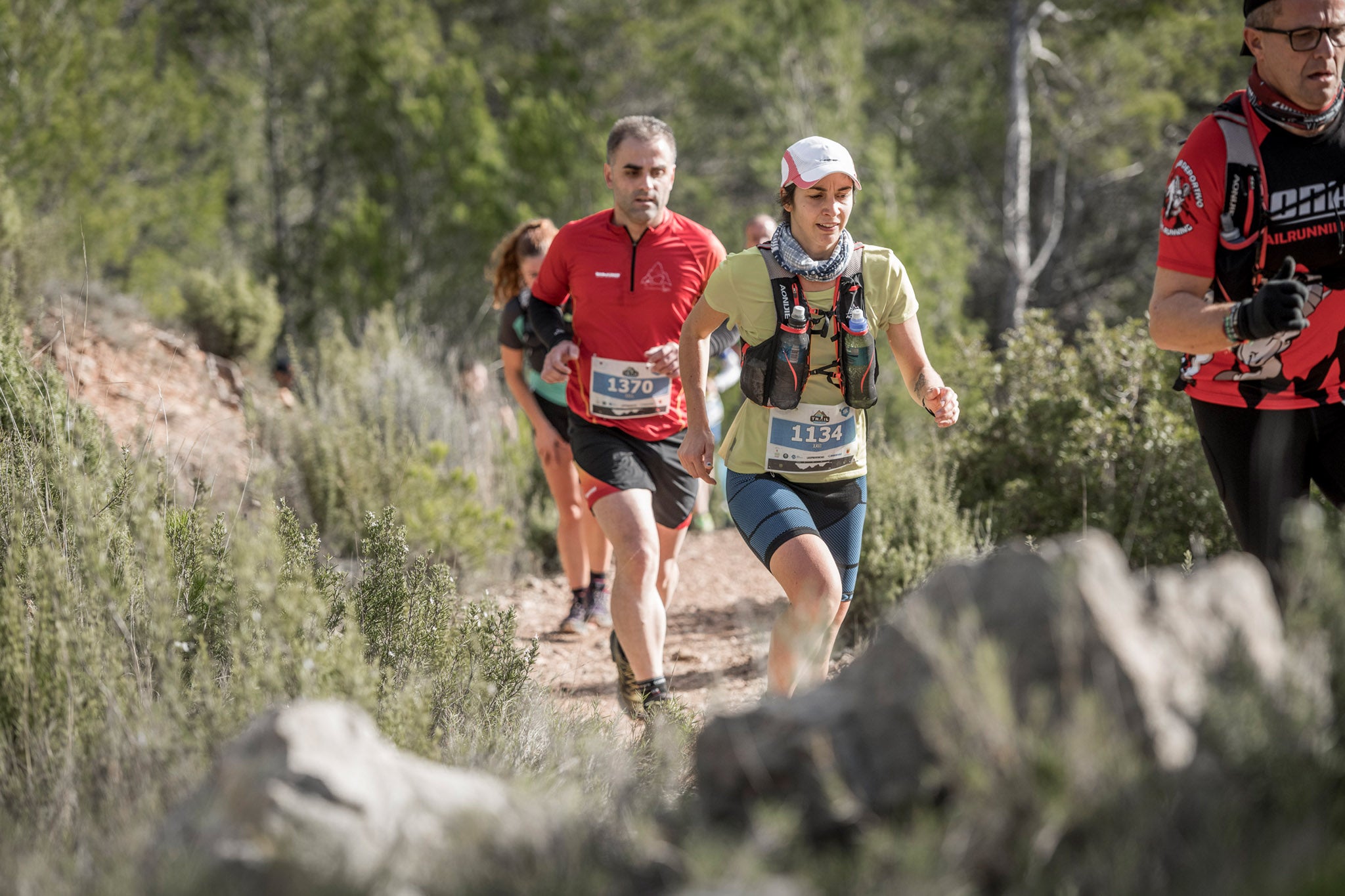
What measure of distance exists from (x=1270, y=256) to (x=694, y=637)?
3.48m

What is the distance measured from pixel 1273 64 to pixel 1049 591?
5.17ft

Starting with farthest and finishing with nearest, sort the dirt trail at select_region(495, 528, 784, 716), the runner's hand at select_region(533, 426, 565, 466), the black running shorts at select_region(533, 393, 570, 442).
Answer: the black running shorts at select_region(533, 393, 570, 442) → the runner's hand at select_region(533, 426, 565, 466) → the dirt trail at select_region(495, 528, 784, 716)

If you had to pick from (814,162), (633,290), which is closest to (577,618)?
(633,290)

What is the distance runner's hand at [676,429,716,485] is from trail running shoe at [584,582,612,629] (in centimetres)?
223

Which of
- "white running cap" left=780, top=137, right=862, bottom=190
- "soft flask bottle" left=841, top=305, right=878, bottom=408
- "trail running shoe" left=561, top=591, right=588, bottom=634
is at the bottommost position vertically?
"trail running shoe" left=561, top=591, right=588, bottom=634

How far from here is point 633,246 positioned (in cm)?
403

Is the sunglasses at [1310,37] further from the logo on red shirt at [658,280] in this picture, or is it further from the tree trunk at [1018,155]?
the tree trunk at [1018,155]

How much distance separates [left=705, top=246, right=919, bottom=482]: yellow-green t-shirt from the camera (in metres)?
3.20

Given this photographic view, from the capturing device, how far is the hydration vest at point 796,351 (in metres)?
3.14

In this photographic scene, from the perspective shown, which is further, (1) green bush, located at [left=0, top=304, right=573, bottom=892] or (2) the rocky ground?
(2) the rocky ground

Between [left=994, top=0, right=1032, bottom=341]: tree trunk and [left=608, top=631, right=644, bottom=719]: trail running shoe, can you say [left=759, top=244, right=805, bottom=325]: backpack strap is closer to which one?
[left=608, top=631, right=644, bottom=719]: trail running shoe

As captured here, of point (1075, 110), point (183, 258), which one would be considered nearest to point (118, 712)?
point (183, 258)

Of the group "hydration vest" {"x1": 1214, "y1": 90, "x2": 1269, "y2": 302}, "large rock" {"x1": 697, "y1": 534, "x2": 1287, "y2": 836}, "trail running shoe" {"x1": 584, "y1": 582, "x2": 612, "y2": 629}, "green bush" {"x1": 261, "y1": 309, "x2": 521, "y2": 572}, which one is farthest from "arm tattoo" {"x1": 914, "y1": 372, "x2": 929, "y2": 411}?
"green bush" {"x1": 261, "y1": 309, "x2": 521, "y2": 572}

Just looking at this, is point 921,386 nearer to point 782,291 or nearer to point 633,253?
point 782,291
